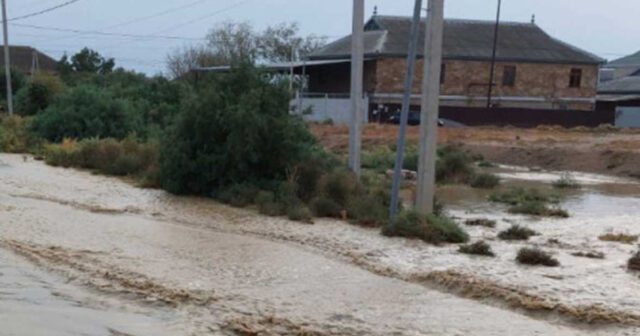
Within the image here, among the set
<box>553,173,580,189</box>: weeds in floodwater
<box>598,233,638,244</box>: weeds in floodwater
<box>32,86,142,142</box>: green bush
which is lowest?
<box>553,173,580,189</box>: weeds in floodwater

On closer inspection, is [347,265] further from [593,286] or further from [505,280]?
[593,286]

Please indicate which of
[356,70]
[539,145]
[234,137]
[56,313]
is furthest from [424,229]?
[539,145]

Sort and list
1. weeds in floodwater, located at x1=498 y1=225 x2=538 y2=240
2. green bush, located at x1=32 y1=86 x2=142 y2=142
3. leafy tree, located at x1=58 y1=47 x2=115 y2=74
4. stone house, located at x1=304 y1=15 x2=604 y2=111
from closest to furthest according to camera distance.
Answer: weeds in floodwater, located at x1=498 y1=225 x2=538 y2=240 → green bush, located at x1=32 y1=86 x2=142 y2=142 → stone house, located at x1=304 y1=15 x2=604 y2=111 → leafy tree, located at x1=58 y1=47 x2=115 y2=74

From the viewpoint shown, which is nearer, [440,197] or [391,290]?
[391,290]

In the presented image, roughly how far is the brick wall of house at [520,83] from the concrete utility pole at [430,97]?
44227 mm

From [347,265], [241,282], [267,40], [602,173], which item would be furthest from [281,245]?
[267,40]

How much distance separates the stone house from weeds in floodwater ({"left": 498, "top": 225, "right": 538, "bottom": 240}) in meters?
42.9

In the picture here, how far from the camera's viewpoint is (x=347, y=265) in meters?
12.5

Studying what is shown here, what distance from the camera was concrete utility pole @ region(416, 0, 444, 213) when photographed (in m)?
14.8

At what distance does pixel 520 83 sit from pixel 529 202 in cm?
4481

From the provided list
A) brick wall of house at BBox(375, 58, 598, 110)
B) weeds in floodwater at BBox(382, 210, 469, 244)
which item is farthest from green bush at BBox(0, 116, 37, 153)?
brick wall of house at BBox(375, 58, 598, 110)

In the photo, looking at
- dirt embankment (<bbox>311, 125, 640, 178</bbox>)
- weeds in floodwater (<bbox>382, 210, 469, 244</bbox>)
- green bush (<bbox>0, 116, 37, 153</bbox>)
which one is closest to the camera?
weeds in floodwater (<bbox>382, 210, 469, 244</bbox>)

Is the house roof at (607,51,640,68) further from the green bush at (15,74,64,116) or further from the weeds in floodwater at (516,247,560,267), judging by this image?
the weeds in floodwater at (516,247,560,267)

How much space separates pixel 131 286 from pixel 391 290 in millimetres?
3682
